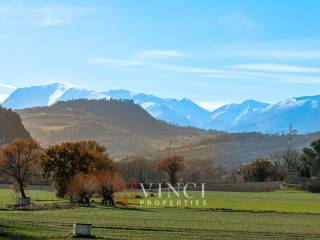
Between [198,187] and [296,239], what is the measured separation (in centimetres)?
11966

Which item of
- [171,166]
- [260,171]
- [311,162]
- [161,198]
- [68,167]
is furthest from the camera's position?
[260,171]

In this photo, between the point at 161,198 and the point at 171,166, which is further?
the point at 171,166

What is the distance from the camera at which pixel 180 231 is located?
1713 inches

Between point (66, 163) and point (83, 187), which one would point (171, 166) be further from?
point (83, 187)

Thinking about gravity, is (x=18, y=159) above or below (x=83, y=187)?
above

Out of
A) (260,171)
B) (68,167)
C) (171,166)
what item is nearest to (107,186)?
(68,167)

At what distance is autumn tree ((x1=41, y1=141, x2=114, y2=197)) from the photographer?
300 feet

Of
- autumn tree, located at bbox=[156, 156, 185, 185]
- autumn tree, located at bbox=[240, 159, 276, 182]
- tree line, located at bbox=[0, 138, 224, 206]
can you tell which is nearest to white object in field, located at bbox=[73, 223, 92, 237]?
tree line, located at bbox=[0, 138, 224, 206]

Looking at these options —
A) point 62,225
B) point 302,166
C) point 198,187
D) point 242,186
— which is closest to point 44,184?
point 198,187

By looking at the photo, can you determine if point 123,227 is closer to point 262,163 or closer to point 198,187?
point 198,187

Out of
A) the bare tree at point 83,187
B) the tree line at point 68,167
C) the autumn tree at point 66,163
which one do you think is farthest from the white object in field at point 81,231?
the autumn tree at point 66,163

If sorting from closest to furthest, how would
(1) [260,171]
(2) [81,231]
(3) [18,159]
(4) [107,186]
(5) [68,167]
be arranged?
1. (2) [81,231]
2. (4) [107,186]
3. (5) [68,167]
4. (3) [18,159]
5. (1) [260,171]

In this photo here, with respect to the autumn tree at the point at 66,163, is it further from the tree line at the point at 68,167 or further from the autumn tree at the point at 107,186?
the autumn tree at the point at 107,186

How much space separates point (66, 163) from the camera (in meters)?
92.6
